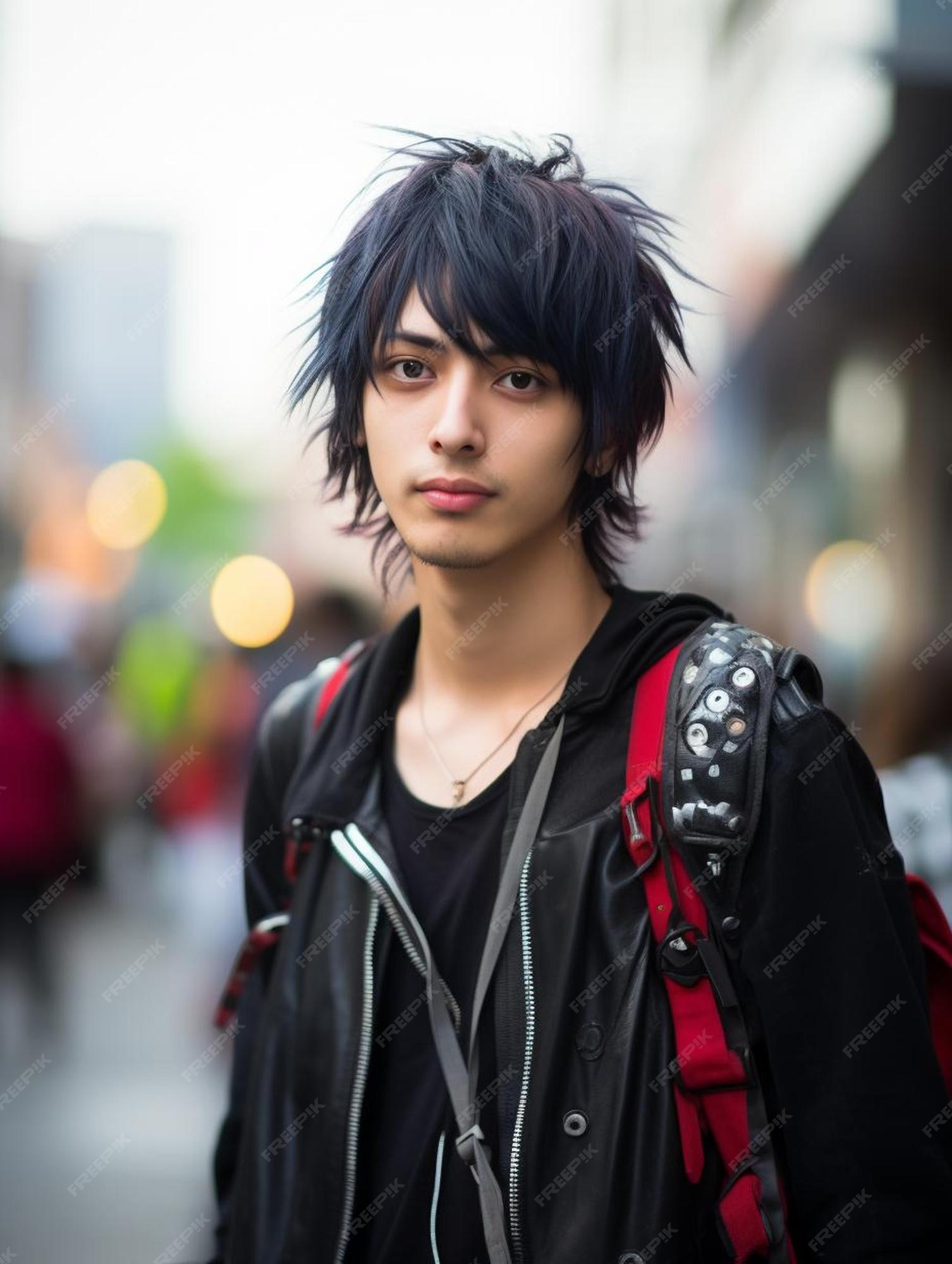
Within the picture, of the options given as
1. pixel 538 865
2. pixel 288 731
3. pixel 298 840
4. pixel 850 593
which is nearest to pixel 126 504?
pixel 850 593

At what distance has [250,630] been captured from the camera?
80.4ft

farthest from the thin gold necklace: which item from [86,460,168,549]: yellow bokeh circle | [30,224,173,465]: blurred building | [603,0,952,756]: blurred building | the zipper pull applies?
[30,224,173,465]: blurred building

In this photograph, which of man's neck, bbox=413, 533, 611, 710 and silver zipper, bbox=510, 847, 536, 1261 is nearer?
silver zipper, bbox=510, 847, 536, 1261

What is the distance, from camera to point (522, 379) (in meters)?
2.41

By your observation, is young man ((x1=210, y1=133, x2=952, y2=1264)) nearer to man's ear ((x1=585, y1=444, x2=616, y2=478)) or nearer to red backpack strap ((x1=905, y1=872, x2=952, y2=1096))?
man's ear ((x1=585, y1=444, x2=616, y2=478))

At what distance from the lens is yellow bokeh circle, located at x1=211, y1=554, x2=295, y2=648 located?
24.4m

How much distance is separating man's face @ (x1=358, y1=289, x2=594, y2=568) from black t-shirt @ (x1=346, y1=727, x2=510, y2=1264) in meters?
0.48

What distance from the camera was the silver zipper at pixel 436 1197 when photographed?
2.25 meters

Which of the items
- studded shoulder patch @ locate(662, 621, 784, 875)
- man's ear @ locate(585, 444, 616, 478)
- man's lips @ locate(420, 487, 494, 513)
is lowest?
studded shoulder patch @ locate(662, 621, 784, 875)

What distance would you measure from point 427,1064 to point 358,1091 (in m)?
0.13

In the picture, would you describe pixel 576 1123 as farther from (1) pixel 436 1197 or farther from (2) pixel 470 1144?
(1) pixel 436 1197

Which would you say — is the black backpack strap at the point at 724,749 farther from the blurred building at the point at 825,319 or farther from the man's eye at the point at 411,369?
the blurred building at the point at 825,319

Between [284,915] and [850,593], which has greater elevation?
[284,915]

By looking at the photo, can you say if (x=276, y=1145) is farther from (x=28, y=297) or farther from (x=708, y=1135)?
(x=28, y=297)
